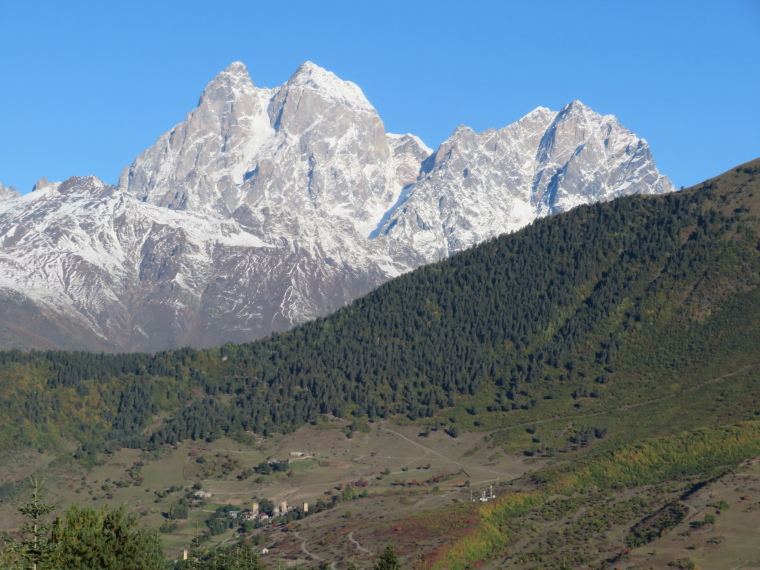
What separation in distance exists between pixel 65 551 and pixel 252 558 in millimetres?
65468

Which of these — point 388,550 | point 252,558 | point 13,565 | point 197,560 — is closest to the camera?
point 13,565

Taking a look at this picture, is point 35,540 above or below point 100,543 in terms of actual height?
above

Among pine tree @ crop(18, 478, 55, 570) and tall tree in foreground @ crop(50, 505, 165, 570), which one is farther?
tall tree in foreground @ crop(50, 505, 165, 570)

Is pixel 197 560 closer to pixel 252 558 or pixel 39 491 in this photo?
pixel 252 558

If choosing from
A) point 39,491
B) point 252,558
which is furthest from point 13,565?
point 252,558

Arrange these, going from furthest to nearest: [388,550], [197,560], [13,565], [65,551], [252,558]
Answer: [252,558] → [197,560] → [388,550] → [65,551] → [13,565]

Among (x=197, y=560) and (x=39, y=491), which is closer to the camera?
(x=39, y=491)

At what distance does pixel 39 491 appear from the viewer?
346 feet

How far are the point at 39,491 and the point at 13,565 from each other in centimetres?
752

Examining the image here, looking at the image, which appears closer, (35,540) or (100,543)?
(35,540)

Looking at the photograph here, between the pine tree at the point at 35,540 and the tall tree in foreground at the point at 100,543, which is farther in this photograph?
the tall tree in foreground at the point at 100,543

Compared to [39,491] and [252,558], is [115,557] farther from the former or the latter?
[252,558]

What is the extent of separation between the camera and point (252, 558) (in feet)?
581

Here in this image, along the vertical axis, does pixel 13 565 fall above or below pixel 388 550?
above
